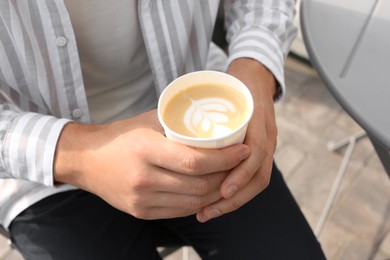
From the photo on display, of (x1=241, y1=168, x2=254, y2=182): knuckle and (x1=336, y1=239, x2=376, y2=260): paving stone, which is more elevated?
(x1=241, y1=168, x2=254, y2=182): knuckle

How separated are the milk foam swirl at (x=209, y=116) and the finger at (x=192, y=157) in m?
0.03

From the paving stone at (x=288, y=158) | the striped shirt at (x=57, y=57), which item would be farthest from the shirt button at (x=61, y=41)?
the paving stone at (x=288, y=158)

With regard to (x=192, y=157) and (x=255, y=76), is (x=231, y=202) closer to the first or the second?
(x=192, y=157)

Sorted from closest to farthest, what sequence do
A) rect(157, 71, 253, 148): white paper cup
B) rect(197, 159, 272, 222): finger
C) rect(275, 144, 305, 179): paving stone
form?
rect(157, 71, 253, 148): white paper cup → rect(197, 159, 272, 222): finger → rect(275, 144, 305, 179): paving stone

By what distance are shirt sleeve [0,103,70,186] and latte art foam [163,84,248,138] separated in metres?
0.22

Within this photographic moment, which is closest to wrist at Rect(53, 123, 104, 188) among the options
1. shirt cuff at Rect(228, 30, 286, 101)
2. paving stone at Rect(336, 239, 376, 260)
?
shirt cuff at Rect(228, 30, 286, 101)

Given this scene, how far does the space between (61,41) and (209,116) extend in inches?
12.5

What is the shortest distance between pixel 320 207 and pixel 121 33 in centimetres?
114

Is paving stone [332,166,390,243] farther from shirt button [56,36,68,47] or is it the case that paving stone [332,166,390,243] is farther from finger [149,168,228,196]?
shirt button [56,36,68,47]

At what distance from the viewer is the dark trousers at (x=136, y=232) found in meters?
0.78

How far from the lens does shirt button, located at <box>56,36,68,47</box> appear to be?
72cm

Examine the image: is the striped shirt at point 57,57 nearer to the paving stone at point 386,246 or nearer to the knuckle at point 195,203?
the knuckle at point 195,203

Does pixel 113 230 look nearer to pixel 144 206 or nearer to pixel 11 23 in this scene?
pixel 144 206

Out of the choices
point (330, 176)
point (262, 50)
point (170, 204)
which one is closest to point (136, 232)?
point (170, 204)
